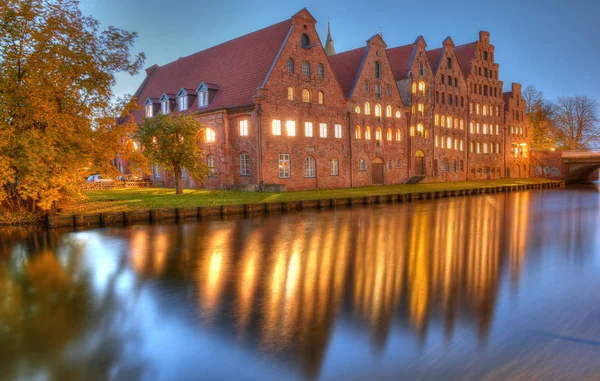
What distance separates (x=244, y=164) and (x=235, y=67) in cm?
902

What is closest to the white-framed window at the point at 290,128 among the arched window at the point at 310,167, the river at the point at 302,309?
the arched window at the point at 310,167

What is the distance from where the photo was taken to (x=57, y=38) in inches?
741

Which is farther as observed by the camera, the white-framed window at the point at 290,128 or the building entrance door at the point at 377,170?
the building entrance door at the point at 377,170

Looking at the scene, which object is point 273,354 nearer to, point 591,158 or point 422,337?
point 422,337

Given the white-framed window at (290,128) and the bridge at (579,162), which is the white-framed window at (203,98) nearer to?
the white-framed window at (290,128)

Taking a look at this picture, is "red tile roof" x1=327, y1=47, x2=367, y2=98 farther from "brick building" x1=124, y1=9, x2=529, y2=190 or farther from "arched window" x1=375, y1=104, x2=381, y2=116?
"arched window" x1=375, y1=104, x2=381, y2=116

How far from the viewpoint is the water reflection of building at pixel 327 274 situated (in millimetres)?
6465

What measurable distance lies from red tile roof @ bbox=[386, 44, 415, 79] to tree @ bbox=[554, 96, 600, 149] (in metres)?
46.3

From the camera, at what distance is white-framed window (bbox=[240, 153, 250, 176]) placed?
34812mm

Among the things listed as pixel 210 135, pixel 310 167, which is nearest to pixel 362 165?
pixel 310 167

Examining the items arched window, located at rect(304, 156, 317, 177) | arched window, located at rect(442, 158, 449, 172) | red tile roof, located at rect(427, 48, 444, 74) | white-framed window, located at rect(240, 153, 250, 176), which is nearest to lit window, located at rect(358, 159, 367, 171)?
arched window, located at rect(304, 156, 317, 177)

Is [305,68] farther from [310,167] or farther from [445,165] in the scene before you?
[445,165]

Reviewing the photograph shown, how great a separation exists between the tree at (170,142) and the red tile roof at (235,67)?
5853mm

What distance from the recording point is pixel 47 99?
18188mm
